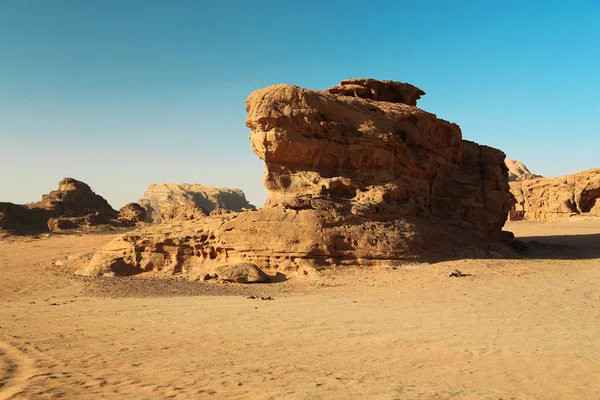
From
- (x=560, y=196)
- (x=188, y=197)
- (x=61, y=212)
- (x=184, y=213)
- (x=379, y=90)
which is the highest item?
(x=379, y=90)

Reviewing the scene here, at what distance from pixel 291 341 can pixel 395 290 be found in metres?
5.69

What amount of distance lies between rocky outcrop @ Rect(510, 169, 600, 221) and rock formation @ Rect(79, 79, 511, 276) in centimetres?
2410

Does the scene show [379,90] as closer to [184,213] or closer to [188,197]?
[184,213]

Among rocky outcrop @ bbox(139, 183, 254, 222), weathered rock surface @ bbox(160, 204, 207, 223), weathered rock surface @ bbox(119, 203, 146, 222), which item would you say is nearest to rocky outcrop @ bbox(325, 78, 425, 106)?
weathered rock surface @ bbox(160, 204, 207, 223)

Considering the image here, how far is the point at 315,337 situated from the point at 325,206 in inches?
314

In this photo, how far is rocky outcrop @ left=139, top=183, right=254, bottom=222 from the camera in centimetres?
7425

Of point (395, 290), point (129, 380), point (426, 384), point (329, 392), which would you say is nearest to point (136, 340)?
point (129, 380)

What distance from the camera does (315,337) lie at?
8.16m

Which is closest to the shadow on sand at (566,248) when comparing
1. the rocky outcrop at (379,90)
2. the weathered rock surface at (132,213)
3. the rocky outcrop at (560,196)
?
the rocky outcrop at (379,90)

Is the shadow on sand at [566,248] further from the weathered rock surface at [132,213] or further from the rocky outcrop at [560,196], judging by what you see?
the weathered rock surface at [132,213]

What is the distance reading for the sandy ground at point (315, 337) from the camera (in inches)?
219

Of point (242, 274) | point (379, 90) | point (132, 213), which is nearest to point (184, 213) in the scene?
point (132, 213)

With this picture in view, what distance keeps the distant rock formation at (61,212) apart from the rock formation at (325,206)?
890 inches

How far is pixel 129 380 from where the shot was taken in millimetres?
5559
